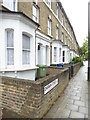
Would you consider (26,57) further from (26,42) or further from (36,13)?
(36,13)

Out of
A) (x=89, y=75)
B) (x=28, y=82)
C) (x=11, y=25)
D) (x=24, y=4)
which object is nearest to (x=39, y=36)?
(x=24, y=4)

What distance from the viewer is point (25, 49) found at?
6.48 metres

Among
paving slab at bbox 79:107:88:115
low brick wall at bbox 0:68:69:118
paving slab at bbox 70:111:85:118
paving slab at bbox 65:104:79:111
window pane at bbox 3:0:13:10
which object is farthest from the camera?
window pane at bbox 3:0:13:10

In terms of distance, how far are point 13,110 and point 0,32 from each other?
12.5ft

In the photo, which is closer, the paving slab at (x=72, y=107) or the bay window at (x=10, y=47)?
the paving slab at (x=72, y=107)

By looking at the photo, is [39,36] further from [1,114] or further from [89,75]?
[1,114]

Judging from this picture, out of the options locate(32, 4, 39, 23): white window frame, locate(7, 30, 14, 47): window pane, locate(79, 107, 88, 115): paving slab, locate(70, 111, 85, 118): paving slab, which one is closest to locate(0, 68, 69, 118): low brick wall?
locate(70, 111, 85, 118): paving slab

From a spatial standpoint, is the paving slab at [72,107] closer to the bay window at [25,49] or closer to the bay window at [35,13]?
the bay window at [25,49]

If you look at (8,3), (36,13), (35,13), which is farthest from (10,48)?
(36,13)

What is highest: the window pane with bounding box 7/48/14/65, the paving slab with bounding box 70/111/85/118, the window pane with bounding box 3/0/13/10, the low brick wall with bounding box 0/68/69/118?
the window pane with bounding box 3/0/13/10

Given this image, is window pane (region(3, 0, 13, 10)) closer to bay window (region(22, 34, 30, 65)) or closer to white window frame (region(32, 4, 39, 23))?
bay window (region(22, 34, 30, 65))

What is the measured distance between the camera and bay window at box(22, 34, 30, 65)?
251 inches

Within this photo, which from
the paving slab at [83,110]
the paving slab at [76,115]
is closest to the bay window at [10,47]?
the paving slab at [76,115]

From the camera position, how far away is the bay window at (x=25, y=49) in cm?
636
